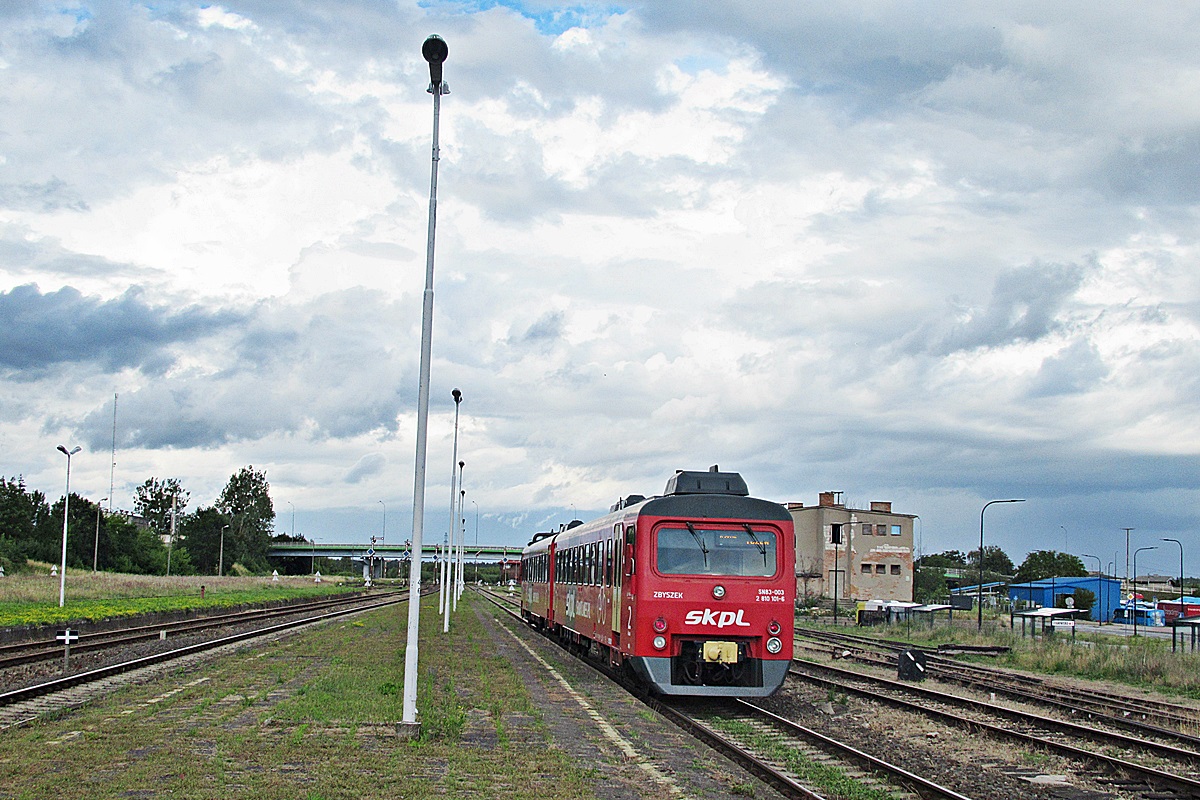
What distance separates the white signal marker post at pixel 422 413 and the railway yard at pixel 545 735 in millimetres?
595

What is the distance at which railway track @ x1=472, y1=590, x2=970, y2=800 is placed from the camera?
1088 centimetres

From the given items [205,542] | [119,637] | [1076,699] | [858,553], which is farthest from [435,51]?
[205,542]

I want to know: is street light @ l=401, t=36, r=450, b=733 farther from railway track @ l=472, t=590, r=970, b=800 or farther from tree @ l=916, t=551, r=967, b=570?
tree @ l=916, t=551, r=967, b=570

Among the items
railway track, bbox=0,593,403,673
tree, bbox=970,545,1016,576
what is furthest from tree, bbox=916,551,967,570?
railway track, bbox=0,593,403,673

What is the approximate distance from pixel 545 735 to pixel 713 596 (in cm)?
420

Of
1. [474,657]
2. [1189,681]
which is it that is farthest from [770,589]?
[1189,681]

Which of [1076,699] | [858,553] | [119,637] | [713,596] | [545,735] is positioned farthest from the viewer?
[858,553]

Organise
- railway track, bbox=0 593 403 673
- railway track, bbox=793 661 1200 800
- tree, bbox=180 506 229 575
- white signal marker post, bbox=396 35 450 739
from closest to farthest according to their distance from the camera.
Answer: railway track, bbox=793 661 1200 800 → white signal marker post, bbox=396 35 450 739 → railway track, bbox=0 593 403 673 → tree, bbox=180 506 229 575

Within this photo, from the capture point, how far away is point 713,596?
16859mm

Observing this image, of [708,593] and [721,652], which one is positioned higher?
[708,593]

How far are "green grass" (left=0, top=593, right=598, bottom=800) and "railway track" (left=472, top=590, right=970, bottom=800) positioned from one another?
2.05 m

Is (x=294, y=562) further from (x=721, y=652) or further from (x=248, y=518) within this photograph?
(x=721, y=652)

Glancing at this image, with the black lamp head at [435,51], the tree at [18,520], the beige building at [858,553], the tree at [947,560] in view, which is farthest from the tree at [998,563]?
the black lamp head at [435,51]

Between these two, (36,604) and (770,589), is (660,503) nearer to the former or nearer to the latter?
(770,589)
